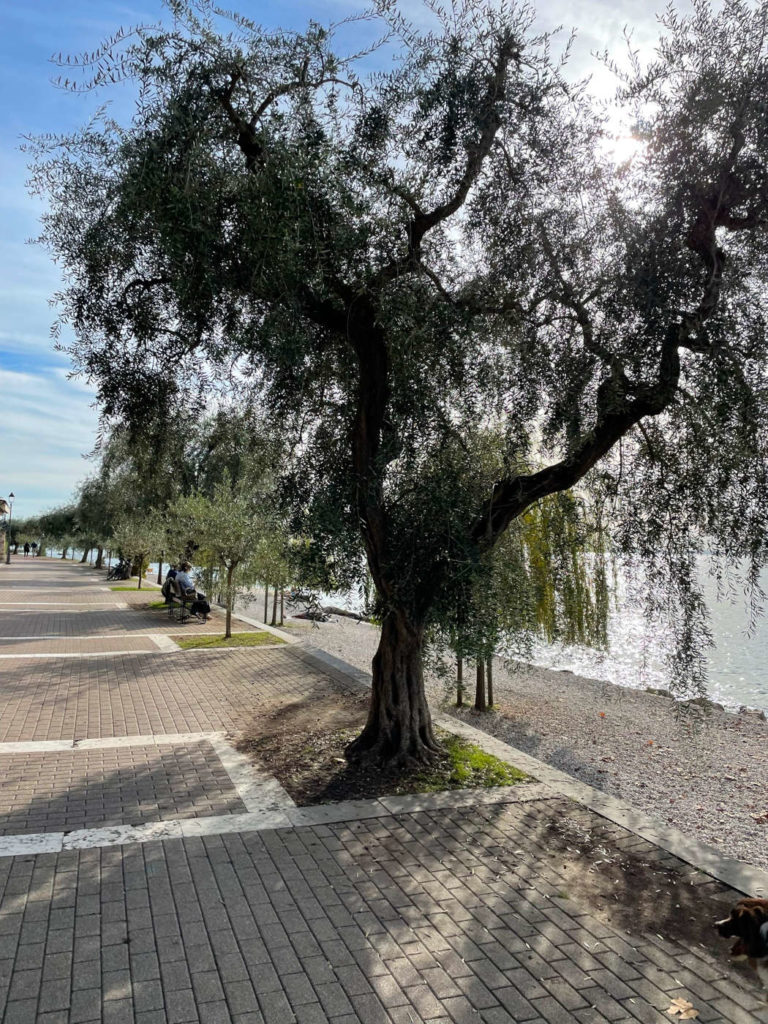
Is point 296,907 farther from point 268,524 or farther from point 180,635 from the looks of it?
point 180,635

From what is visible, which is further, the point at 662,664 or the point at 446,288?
the point at 662,664

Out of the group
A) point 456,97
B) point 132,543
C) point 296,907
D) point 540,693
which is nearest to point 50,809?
point 296,907

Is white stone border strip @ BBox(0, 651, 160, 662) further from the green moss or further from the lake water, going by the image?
the lake water

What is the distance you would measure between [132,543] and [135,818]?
85.0ft

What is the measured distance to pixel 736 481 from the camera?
6.39 metres

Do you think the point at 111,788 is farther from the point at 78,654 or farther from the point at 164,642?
the point at 164,642

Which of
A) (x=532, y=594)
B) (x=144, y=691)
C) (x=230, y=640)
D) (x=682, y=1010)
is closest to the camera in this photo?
(x=682, y=1010)

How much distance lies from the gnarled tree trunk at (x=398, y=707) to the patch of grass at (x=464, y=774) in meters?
0.21

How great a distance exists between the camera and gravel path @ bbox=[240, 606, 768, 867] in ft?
27.9

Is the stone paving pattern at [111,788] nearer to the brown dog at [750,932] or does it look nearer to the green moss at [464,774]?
the green moss at [464,774]

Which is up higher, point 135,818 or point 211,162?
point 211,162

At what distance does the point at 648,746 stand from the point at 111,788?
351 inches

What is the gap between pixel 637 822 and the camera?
19.6 feet

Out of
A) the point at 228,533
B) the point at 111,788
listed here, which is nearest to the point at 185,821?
the point at 111,788
